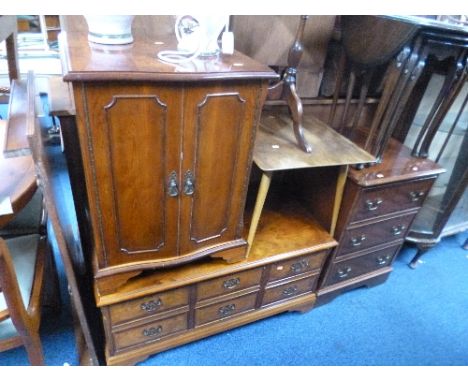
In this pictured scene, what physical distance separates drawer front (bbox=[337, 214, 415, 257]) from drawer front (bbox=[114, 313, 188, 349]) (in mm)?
813

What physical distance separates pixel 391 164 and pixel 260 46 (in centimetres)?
80

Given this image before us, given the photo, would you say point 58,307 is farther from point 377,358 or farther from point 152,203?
point 377,358

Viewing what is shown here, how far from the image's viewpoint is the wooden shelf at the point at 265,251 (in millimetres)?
1164

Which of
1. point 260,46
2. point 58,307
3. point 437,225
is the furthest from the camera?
point 437,225

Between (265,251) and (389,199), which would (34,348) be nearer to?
(265,251)

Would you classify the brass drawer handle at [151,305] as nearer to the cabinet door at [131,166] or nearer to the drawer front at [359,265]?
the cabinet door at [131,166]

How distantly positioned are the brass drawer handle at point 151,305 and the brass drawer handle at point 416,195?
1.22 m

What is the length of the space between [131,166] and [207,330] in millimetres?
912

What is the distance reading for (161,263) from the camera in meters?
1.12

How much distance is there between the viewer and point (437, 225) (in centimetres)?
190

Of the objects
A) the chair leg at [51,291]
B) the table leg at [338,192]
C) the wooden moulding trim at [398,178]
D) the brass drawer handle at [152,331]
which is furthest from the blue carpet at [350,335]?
the wooden moulding trim at [398,178]
